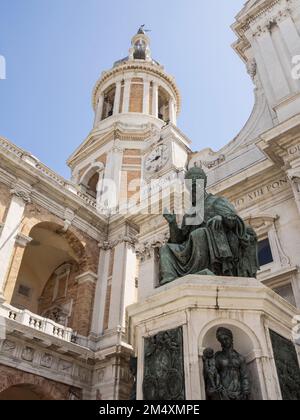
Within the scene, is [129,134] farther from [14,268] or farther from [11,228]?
[14,268]

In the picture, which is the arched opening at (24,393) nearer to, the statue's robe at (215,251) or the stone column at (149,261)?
the stone column at (149,261)

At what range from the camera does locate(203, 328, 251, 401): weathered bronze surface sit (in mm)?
3428

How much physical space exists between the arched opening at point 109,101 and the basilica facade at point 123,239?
20.4 feet

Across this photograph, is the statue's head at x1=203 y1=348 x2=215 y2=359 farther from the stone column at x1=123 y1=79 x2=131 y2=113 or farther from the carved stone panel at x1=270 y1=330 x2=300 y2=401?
the stone column at x1=123 y1=79 x2=131 y2=113

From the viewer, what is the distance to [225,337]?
375 centimetres

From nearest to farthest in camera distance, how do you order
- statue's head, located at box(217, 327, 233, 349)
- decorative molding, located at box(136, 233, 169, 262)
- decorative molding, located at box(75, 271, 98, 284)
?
statue's head, located at box(217, 327, 233, 349) → decorative molding, located at box(136, 233, 169, 262) → decorative molding, located at box(75, 271, 98, 284)

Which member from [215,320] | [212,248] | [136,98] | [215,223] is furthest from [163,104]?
[215,320]

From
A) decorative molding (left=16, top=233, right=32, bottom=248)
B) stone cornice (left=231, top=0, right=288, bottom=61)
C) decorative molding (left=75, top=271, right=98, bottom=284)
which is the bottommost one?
decorative molding (left=16, top=233, right=32, bottom=248)

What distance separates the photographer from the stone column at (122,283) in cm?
1428

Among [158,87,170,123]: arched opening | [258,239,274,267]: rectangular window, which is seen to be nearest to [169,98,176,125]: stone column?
[158,87,170,123]: arched opening

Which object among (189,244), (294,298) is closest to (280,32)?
(294,298)

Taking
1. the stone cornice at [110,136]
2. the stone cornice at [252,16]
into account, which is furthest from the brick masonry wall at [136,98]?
the stone cornice at [252,16]

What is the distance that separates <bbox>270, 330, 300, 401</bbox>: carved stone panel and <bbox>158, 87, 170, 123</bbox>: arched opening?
22.8 meters

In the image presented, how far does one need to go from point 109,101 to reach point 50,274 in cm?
1341
